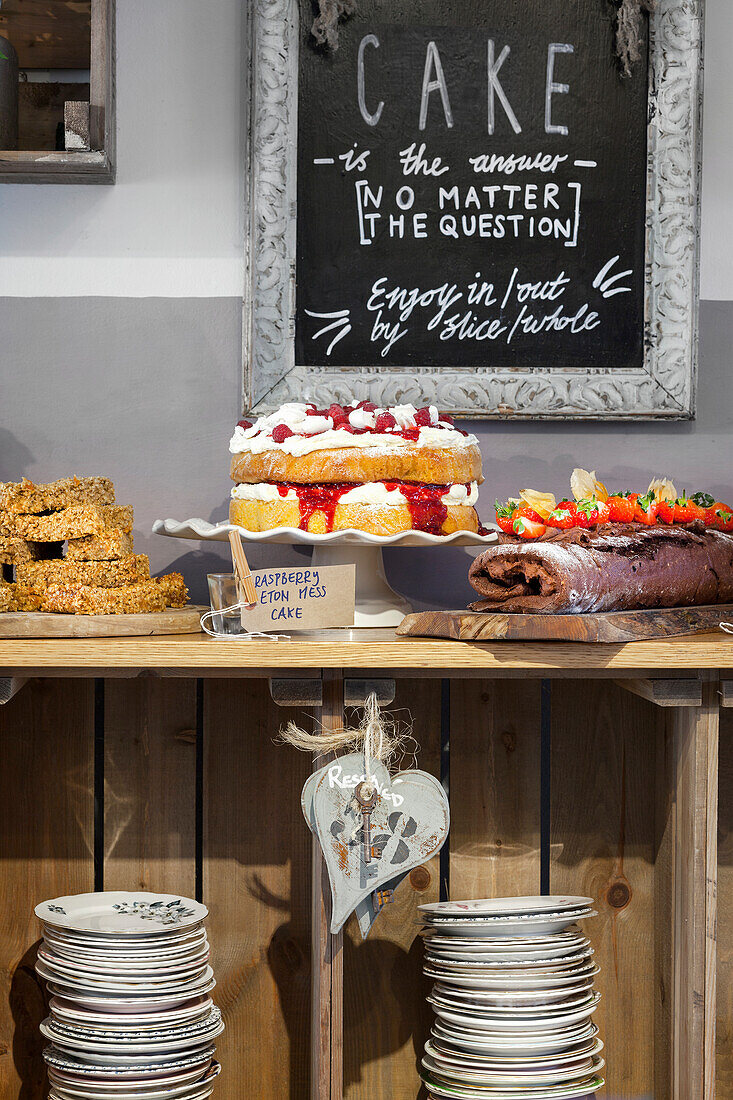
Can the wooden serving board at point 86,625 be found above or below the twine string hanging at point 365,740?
above

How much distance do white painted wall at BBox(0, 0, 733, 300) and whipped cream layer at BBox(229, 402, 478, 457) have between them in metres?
0.41

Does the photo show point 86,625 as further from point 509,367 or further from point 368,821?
point 509,367

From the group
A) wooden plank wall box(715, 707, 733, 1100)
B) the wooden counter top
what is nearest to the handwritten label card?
the wooden counter top

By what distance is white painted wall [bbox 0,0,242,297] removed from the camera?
5.31 feet

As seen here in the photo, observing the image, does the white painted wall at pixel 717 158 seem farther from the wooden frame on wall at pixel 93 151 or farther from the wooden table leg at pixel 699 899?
the wooden frame on wall at pixel 93 151

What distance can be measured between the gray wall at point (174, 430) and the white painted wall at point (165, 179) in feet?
0.21

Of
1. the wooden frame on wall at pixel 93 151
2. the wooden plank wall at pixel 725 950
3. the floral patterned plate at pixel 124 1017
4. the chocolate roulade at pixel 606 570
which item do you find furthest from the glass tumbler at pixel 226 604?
the wooden plank wall at pixel 725 950

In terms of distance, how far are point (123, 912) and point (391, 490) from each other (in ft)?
2.49

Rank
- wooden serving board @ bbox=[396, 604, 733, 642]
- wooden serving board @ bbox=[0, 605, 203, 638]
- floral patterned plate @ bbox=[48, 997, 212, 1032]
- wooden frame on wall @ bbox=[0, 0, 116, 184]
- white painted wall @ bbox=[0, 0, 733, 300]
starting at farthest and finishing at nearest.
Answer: white painted wall @ bbox=[0, 0, 733, 300] < wooden frame on wall @ bbox=[0, 0, 116, 184] < floral patterned plate @ bbox=[48, 997, 212, 1032] < wooden serving board @ bbox=[0, 605, 203, 638] < wooden serving board @ bbox=[396, 604, 733, 642]

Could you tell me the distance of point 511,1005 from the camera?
4.37ft

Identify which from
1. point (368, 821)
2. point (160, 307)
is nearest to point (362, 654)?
point (368, 821)

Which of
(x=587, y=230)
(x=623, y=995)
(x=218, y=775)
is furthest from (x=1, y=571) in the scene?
(x=623, y=995)

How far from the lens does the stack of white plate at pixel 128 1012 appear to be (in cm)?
128

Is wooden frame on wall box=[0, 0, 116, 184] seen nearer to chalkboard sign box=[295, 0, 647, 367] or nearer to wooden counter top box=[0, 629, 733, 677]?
chalkboard sign box=[295, 0, 647, 367]
